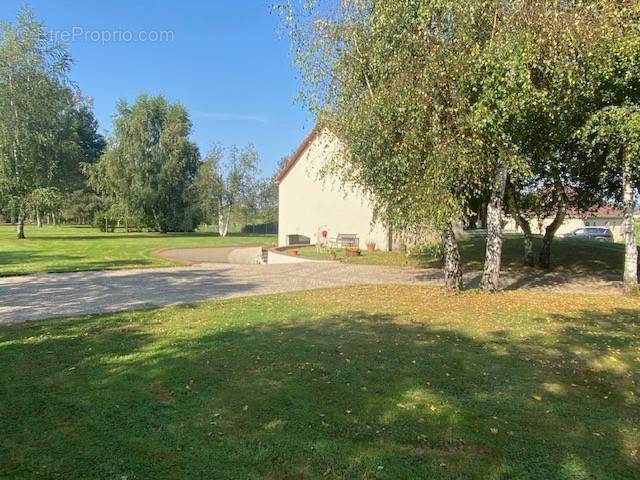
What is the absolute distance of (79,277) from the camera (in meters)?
13.8

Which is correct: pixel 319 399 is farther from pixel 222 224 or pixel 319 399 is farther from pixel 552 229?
pixel 222 224

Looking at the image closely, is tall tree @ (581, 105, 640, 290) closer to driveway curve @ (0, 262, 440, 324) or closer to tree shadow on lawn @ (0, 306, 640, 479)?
tree shadow on lawn @ (0, 306, 640, 479)

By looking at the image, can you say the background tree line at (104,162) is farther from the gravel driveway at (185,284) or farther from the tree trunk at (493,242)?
the tree trunk at (493,242)

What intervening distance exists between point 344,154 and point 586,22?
5501 mm

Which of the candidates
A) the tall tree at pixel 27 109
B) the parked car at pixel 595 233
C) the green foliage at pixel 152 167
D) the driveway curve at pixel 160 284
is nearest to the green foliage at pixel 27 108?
the tall tree at pixel 27 109

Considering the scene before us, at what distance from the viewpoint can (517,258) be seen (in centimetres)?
1945

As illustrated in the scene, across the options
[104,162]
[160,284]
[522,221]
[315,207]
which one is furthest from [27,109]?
[522,221]

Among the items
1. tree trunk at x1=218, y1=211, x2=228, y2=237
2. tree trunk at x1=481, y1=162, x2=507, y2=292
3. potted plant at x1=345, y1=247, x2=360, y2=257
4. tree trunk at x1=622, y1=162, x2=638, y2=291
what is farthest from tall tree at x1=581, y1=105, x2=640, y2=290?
tree trunk at x1=218, y1=211, x2=228, y2=237

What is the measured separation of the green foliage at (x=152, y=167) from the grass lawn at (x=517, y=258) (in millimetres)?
25571

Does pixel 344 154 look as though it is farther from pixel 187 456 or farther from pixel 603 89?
pixel 187 456

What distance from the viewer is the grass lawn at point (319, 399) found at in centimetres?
309

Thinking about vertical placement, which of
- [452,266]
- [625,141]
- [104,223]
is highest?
[625,141]

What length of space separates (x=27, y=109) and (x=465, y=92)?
30.1 m

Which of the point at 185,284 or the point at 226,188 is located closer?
the point at 185,284
